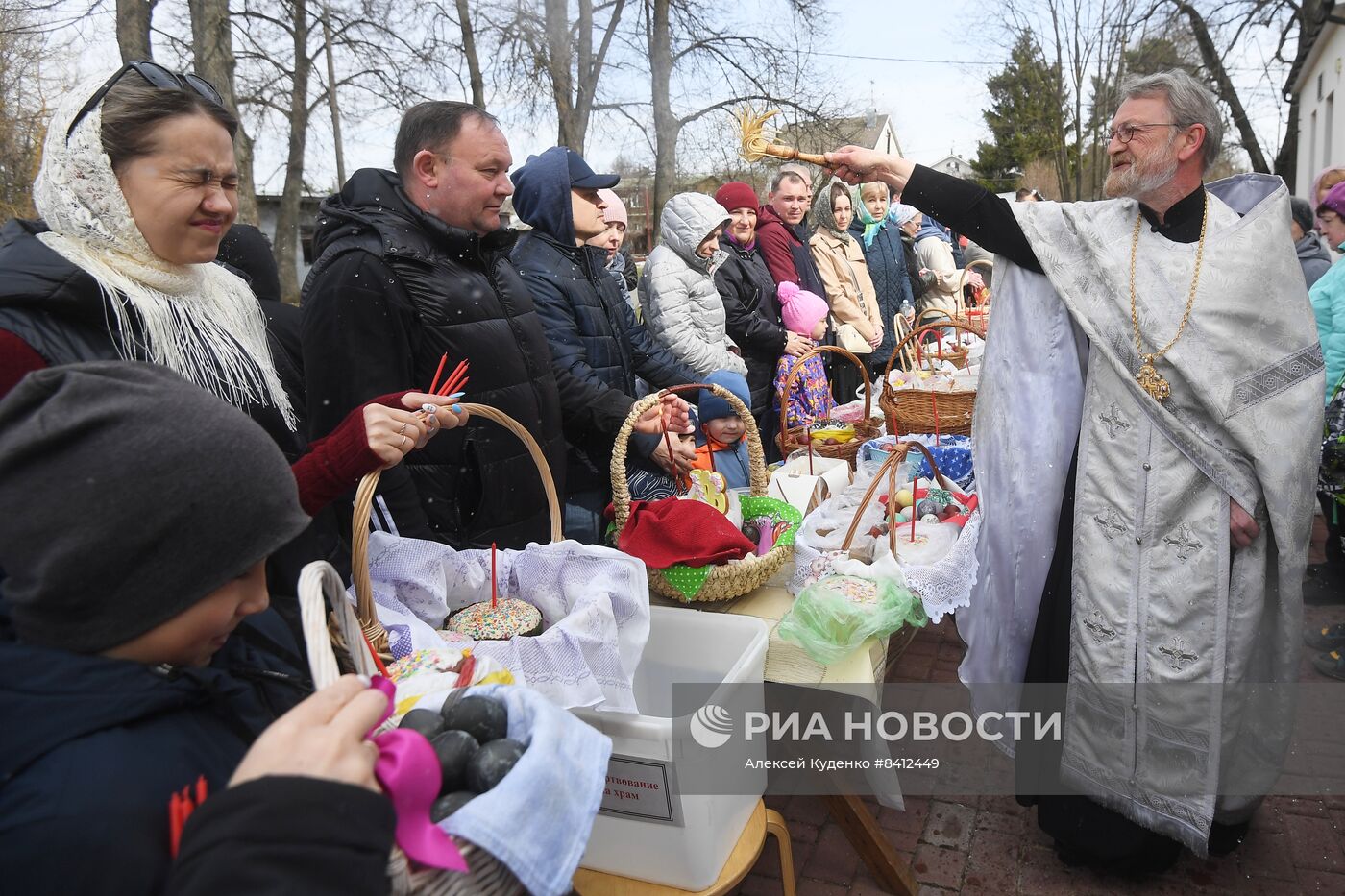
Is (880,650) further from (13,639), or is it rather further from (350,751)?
(13,639)

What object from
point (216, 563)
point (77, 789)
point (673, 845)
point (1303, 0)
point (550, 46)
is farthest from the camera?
point (1303, 0)

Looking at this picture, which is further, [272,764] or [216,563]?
[216,563]

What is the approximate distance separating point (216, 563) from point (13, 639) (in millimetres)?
223

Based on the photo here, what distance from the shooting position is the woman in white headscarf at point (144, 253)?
1376 mm

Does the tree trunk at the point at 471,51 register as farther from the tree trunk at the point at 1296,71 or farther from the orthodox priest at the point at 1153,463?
the tree trunk at the point at 1296,71

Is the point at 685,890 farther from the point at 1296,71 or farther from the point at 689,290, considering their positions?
the point at 1296,71

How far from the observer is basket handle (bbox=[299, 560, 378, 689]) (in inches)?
38.1

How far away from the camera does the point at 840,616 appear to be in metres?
2.06

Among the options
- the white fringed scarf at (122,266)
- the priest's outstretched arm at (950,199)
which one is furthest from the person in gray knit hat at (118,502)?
the priest's outstretched arm at (950,199)

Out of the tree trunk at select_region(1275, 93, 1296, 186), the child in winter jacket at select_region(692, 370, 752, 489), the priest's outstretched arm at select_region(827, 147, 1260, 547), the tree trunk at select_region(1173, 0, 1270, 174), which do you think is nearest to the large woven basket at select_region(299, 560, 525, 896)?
the child in winter jacket at select_region(692, 370, 752, 489)

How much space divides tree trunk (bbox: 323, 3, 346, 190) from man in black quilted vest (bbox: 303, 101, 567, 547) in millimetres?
6787

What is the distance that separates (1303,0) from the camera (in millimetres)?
18672

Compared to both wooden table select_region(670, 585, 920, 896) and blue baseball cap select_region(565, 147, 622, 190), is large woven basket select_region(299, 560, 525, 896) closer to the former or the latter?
wooden table select_region(670, 585, 920, 896)

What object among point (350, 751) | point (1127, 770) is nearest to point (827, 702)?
point (1127, 770)
